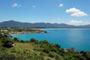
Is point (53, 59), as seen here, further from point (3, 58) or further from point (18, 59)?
point (3, 58)

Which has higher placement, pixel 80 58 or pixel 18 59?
pixel 18 59

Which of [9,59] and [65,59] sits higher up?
[9,59]

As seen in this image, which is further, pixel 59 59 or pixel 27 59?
pixel 59 59

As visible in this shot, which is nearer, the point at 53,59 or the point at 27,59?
the point at 27,59

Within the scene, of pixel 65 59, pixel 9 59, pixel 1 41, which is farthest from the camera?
pixel 1 41

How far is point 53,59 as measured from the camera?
51.1ft

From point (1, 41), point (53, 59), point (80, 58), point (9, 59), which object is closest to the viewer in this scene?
point (9, 59)

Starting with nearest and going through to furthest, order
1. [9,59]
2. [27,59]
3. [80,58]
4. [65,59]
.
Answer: [9,59], [27,59], [65,59], [80,58]

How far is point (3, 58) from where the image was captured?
11.6m

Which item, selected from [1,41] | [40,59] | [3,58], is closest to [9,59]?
[3,58]

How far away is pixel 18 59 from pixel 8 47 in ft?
18.0

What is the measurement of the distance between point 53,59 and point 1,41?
26.1 feet

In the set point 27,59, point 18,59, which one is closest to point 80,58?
point 27,59

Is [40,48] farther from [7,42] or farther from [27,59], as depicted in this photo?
[27,59]
